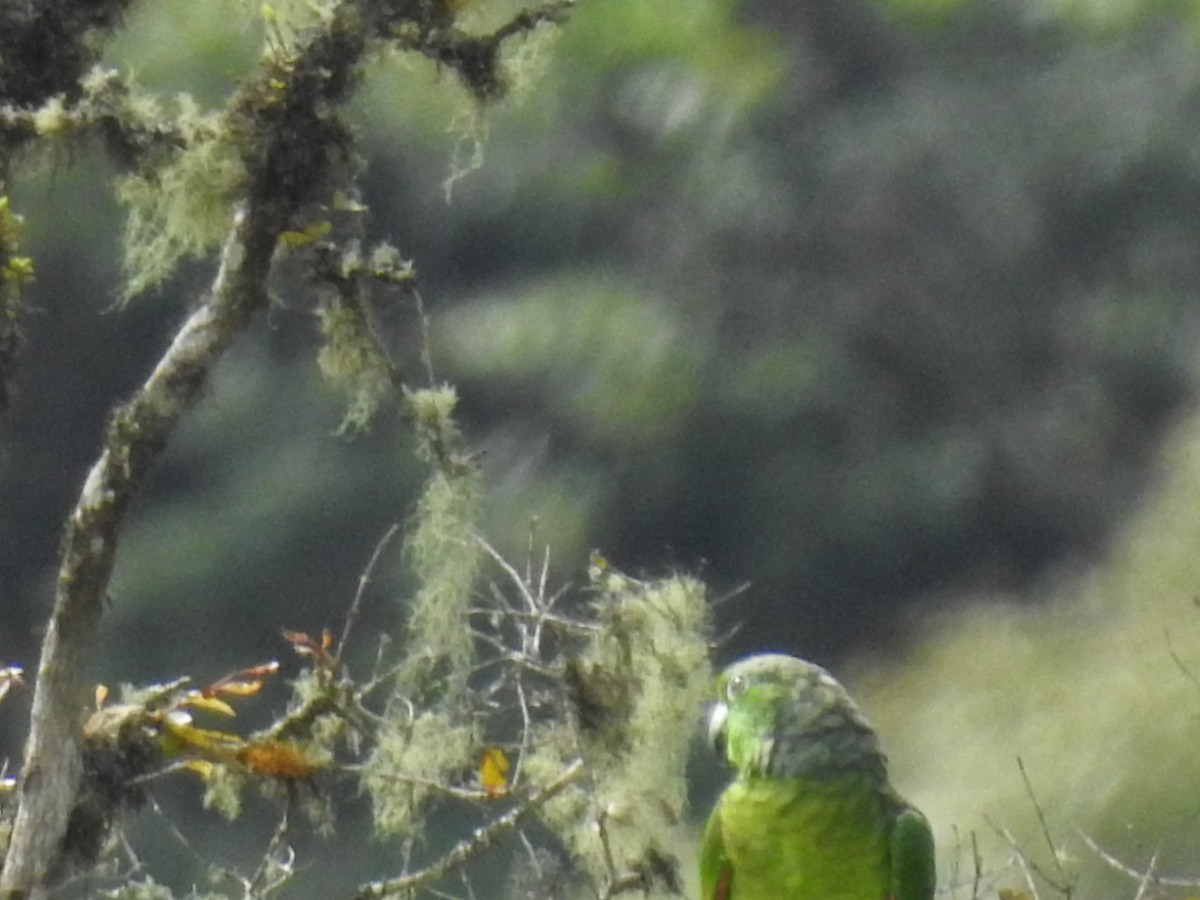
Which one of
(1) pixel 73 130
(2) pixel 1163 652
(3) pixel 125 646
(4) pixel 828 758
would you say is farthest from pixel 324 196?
(3) pixel 125 646

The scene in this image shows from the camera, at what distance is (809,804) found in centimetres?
256

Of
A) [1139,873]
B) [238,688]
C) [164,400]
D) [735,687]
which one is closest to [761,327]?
[1139,873]

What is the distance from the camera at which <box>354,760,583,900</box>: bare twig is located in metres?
1.98

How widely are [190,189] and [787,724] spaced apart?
1.05 metres

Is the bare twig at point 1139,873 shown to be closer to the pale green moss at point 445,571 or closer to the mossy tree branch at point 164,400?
the pale green moss at point 445,571

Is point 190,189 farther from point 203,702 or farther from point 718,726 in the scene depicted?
point 718,726

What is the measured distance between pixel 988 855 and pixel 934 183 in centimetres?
536

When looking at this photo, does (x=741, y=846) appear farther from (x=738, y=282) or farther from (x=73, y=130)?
(x=738, y=282)

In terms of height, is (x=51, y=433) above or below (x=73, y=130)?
below

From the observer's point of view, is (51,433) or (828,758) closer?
(828,758)

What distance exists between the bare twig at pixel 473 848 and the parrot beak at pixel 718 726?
0.59m

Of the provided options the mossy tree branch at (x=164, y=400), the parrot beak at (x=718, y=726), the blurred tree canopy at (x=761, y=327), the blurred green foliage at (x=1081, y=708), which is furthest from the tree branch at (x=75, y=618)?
the blurred tree canopy at (x=761, y=327)

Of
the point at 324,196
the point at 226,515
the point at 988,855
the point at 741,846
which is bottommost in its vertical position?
the point at 988,855

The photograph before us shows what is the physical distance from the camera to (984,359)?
1089cm
